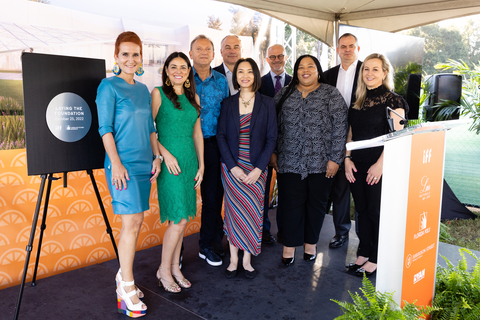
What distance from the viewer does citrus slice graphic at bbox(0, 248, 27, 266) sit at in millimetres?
2654

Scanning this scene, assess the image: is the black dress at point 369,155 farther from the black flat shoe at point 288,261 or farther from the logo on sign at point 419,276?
the logo on sign at point 419,276

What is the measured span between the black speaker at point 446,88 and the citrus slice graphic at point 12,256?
5.16 meters

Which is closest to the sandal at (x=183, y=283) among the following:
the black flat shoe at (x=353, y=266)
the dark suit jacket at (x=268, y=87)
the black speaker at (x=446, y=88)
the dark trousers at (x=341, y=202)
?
the black flat shoe at (x=353, y=266)

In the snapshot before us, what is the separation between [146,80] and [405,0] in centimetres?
309

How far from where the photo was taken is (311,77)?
2865 mm

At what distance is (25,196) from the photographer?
2.72 m

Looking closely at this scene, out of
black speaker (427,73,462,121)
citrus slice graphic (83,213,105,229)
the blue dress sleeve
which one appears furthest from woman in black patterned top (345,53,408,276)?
black speaker (427,73,462,121)

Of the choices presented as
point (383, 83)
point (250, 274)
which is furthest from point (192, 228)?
point (383, 83)

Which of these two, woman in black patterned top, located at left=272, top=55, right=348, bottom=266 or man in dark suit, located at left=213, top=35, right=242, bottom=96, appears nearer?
woman in black patterned top, located at left=272, top=55, right=348, bottom=266

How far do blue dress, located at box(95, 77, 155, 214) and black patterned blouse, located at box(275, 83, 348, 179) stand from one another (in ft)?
3.93

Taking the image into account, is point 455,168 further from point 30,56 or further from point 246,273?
point 30,56

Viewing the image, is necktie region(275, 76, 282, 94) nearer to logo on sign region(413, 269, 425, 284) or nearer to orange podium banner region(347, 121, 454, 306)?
orange podium banner region(347, 121, 454, 306)

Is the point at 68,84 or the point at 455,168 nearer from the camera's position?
the point at 68,84

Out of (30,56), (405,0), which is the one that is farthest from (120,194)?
(405,0)
